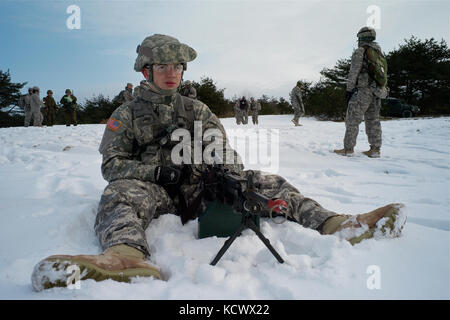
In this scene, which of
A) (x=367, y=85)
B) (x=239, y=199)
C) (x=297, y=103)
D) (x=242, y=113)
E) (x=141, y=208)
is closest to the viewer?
(x=239, y=199)

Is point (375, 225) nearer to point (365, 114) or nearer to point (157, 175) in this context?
point (157, 175)

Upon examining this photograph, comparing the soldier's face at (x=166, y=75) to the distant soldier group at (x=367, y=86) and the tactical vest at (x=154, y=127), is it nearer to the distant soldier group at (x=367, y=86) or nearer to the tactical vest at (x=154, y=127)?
the tactical vest at (x=154, y=127)

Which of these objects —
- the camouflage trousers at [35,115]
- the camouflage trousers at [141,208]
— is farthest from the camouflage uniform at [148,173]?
the camouflage trousers at [35,115]

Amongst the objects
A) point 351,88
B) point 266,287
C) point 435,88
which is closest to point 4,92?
point 351,88

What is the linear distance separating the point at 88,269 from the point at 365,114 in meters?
5.08

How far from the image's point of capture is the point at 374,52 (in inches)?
190

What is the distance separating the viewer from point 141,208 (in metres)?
1.93

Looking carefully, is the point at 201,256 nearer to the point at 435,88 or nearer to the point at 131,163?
the point at 131,163

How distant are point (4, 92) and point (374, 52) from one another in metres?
32.3

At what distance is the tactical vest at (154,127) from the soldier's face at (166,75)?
0.16 metres

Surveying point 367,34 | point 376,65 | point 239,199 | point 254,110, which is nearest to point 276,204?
point 239,199

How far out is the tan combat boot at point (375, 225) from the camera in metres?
1.72

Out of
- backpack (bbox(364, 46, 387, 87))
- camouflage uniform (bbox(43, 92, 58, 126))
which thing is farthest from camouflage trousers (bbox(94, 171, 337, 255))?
camouflage uniform (bbox(43, 92, 58, 126))

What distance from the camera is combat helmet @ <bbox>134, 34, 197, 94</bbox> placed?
89.2 inches
